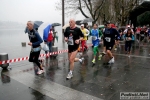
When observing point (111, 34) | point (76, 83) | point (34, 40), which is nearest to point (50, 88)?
point (76, 83)

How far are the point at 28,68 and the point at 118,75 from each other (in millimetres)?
3711

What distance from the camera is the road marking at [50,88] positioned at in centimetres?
415

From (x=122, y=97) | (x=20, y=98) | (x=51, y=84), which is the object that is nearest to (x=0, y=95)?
(x=20, y=98)

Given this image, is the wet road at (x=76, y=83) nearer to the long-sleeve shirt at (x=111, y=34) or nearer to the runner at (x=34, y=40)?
the runner at (x=34, y=40)

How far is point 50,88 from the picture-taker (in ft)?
15.6

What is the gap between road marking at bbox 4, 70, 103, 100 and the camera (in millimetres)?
4153

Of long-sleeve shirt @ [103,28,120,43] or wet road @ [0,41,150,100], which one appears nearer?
wet road @ [0,41,150,100]

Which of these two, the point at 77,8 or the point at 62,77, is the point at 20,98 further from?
the point at 77,8

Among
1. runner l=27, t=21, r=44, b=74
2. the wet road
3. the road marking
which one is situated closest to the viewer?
the road marking

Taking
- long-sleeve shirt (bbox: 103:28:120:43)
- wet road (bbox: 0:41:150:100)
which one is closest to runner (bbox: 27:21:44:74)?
wet road (bbox: 0:41:150:100)

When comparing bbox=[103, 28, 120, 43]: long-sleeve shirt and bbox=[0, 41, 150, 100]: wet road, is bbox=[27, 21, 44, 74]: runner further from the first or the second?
bbox=[103, 28, 120, 43]: long-sleeve shirt

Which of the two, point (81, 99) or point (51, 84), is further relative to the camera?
point (51, 84)

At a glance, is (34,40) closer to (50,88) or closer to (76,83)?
(50,88)

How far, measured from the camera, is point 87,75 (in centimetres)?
584
